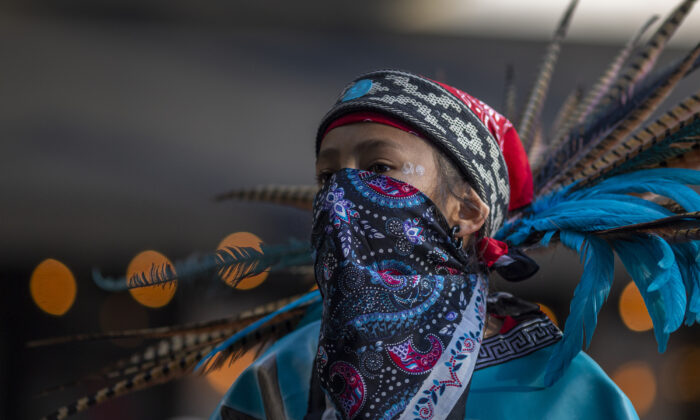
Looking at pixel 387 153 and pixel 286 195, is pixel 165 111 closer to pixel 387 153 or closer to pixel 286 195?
pixel 286 195

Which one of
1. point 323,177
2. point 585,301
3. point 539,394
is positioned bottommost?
point 539,394

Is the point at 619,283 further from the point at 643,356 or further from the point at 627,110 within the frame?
the point at 627,110

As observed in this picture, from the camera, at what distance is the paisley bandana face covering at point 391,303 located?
837 mm

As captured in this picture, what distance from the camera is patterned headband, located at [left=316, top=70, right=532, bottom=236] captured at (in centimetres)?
101

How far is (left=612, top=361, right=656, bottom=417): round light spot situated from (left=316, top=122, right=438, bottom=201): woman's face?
4614 millimetres

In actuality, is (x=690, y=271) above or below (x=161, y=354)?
above

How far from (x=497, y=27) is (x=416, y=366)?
3.38m

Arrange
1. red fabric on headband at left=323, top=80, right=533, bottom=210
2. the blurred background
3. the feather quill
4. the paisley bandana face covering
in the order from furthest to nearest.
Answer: the blurred background, the feather quill, red fabric on headband at left=323, top=80, right=533, bottom=210, the paisley bandana face covering

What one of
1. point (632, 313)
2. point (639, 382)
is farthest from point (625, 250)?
point (639, 382)

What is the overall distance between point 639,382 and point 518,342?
15.9 ft

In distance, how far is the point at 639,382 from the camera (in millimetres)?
5203

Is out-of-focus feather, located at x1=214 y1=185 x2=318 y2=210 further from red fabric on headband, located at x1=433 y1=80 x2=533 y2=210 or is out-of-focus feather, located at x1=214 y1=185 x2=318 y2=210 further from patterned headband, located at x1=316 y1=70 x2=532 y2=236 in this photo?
red fabric on headband, located at x1=433 y1=80 x2=533 y2=210

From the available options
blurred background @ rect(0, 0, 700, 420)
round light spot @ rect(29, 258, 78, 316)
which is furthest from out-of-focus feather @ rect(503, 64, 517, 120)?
round light spot @ rect(29, 258, 78, 316)

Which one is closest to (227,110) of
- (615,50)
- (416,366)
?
(615,50)
